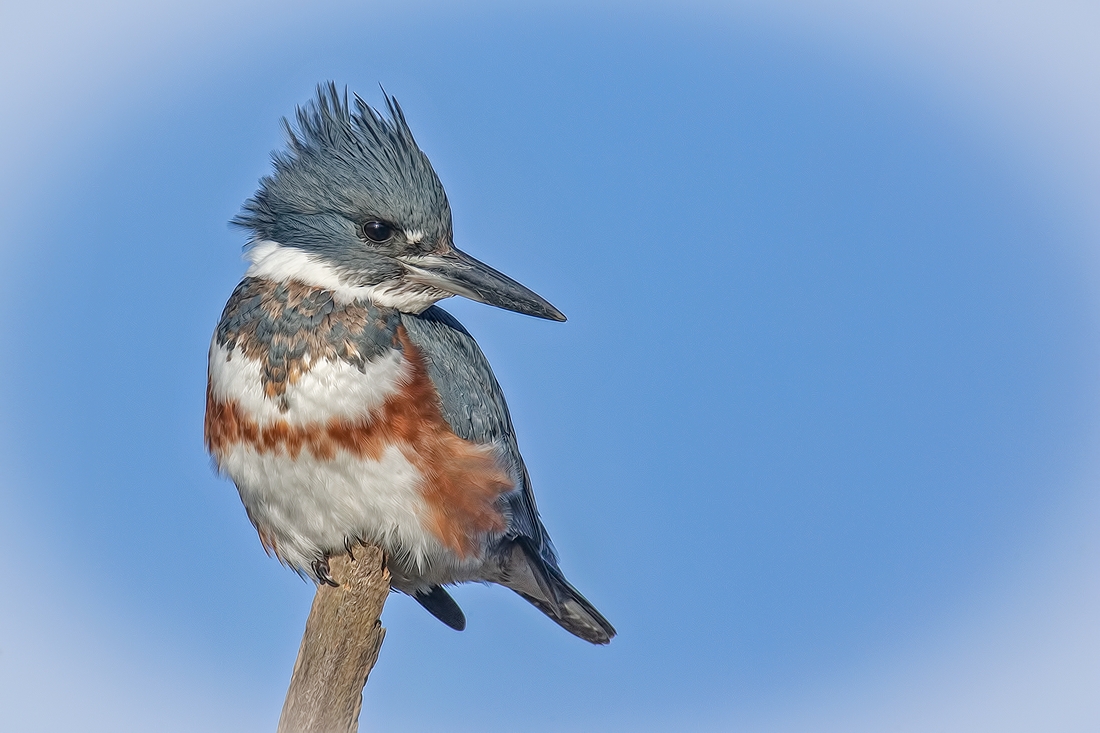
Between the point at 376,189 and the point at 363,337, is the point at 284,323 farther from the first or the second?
the point at 376,189

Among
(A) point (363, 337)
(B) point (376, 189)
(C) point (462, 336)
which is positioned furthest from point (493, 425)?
(B) point (376, 189)

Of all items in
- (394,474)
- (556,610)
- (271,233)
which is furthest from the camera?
(556,610)

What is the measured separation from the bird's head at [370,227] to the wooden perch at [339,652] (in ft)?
2.88

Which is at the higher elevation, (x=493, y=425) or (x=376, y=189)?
(x=376, y=189)

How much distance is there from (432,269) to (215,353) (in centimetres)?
75

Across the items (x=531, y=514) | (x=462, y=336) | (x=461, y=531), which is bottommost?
(x=461, y=531)

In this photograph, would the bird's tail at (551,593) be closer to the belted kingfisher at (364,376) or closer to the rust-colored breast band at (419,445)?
the belted kingfisher at (364,376)

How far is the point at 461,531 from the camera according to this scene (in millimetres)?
3803

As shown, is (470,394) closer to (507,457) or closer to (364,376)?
(507,457)

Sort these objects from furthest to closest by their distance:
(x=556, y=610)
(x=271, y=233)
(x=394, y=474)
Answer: (x=556, y=610) → (x=271, y=233) → (x=394, y=474)

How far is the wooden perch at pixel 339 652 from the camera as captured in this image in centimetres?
361

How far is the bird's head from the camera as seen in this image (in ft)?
12.5

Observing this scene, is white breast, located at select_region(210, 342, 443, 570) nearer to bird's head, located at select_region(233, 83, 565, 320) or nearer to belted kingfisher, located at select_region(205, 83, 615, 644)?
belted kingfisher, located at select_region(205, 83, 615, 644)

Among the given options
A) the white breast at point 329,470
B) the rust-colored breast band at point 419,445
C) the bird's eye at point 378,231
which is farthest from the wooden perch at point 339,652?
the bird's eye at point 378,231
